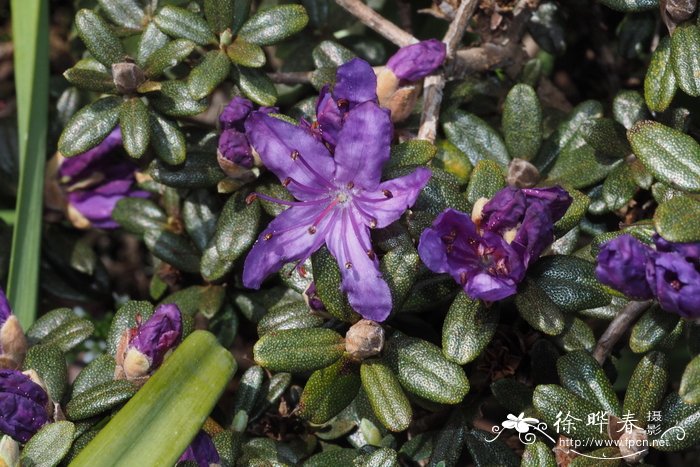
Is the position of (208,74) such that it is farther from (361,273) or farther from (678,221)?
(678,221)

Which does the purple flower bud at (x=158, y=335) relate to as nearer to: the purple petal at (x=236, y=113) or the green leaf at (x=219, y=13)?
the purple petal at (x=236, y=113)

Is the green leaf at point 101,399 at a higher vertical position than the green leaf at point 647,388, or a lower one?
lower

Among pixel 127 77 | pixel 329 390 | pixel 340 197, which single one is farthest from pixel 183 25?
pixel 329 390

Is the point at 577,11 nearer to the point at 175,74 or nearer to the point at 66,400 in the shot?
A: the point at 175,74

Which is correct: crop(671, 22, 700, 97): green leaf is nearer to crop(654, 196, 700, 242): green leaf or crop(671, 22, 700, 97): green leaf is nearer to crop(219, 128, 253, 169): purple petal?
crop(654, 196, 700, 242): green leaf

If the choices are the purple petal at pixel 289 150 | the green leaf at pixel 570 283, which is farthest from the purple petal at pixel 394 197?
the green leaf at pixel 570 283

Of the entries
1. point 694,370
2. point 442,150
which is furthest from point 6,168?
point 694,370
